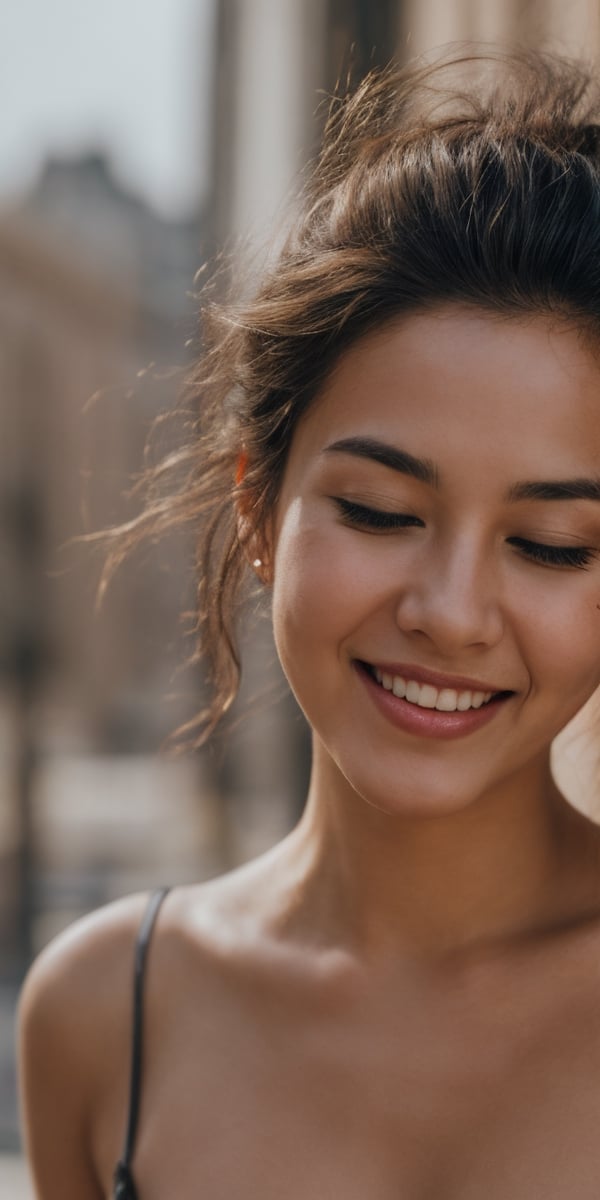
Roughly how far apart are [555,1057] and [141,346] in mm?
23324

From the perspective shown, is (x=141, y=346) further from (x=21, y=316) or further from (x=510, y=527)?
(x=510, y=527)

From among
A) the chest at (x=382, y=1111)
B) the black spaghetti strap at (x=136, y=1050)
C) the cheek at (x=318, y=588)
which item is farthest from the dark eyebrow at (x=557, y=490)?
the black spaghetti strap at (x=136, y=1050)

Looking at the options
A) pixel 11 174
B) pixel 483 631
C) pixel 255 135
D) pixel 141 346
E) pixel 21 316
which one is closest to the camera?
pixel 483 631

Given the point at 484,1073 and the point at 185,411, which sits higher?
the point at 185,411

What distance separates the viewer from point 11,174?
752 inches

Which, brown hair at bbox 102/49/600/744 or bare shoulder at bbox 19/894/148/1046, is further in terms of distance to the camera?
bare shoulder at bbox 19/894/148/1046

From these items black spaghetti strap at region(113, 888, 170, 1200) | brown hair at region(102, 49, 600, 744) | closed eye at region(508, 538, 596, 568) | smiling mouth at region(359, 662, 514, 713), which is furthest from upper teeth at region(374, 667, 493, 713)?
black spaghetti strap at region(113, 888, 170, 1200)

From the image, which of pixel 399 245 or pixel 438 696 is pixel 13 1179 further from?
pixel 399 245

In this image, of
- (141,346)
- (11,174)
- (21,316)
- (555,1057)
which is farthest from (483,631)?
(141,346)

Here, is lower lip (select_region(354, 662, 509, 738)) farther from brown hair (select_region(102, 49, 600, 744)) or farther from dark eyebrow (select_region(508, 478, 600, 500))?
brown hair (select_region(102, 49, 600, 744))

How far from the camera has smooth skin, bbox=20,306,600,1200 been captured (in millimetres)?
1186

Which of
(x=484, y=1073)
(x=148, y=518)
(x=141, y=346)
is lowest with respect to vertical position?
(x=141, y=346)

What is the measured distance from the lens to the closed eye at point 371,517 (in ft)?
4.02

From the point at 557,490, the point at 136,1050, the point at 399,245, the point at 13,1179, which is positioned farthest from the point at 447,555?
the point at 13,1179
